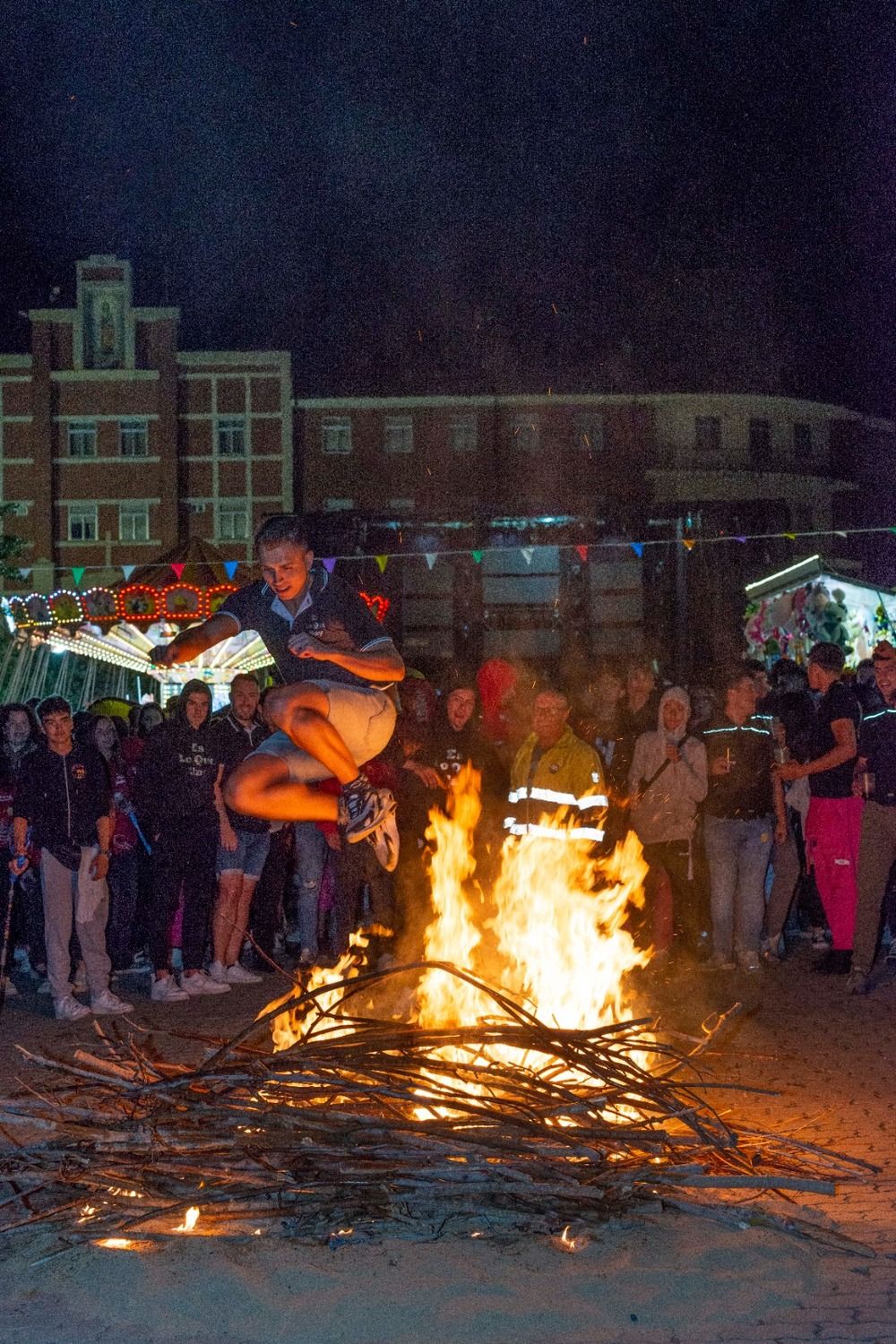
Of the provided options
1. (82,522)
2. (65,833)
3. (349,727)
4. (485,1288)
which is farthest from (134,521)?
(485,1288)

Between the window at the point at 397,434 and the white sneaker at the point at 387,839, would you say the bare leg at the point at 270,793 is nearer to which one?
the white sneaker at the point at 387,839

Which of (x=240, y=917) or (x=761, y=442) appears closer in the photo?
(x=240, y=917)

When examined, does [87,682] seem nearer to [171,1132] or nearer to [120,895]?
[120,895]

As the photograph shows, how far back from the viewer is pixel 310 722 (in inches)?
249

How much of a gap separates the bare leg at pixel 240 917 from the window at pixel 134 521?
39.5 m

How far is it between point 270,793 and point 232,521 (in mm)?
43659

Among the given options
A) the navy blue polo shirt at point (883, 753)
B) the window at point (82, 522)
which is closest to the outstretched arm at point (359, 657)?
the navy blue polo shirt at point (883, 753)

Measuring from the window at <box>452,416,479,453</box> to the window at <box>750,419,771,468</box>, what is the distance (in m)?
9.37

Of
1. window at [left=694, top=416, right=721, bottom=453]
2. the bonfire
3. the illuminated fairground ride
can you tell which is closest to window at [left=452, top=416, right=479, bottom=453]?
window at [left=694, top=416, right=721, bottom=453]

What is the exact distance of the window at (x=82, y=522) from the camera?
49000 millimetres

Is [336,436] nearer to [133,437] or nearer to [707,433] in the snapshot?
[133,437]

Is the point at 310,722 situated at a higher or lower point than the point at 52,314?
lower

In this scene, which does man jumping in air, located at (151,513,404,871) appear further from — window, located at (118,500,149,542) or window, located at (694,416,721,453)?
window, located at (694,416,721,453)

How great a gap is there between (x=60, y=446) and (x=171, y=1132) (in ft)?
153
